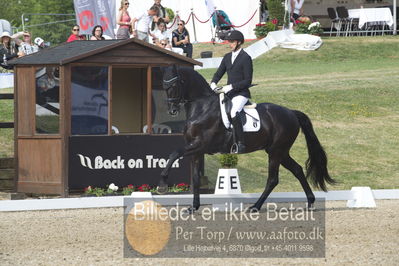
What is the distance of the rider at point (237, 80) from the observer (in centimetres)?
1387

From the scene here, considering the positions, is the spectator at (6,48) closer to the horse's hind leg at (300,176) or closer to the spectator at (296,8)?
the horse's hind leg at (300,176)

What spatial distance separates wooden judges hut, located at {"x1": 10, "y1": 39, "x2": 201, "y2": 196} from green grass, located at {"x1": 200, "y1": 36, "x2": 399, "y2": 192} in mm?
2814

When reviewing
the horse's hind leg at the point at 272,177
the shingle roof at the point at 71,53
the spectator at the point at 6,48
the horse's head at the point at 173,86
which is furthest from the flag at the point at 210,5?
the horse's head at the point at 173,86

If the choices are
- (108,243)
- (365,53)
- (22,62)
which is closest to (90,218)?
(108,243)

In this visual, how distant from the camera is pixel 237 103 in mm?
13906

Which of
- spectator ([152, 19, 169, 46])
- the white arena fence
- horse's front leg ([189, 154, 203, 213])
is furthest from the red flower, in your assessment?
spectator ([152, 19, 169, 46])

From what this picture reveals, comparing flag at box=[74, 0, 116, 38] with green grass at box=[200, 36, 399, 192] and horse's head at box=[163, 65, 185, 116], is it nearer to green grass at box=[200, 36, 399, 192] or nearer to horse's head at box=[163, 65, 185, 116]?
green grass at box=[200, 36, 399, 192]

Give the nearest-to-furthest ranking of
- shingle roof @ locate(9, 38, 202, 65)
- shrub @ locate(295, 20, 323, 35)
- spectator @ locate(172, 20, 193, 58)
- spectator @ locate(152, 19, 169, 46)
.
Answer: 1. shingle roof @ locate(9, 38, 202, 65)
2. spectator @ locate(152, 19, 169, 46)
3. spectator @ locate(172, 20, 193, 58)
4. shrub @ locate(295, 20, 323, 35)

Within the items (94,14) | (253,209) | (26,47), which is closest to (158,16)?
(94,14)

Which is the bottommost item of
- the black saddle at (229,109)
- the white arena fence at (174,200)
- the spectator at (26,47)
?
the white arena fence at (174,200)

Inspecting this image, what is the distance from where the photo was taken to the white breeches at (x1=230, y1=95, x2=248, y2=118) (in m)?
13.8

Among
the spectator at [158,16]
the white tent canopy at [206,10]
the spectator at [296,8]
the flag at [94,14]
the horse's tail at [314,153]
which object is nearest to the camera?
the horse's tail at [314,153]

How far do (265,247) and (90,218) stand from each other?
145 inches

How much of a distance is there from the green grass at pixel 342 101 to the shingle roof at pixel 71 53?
165 inches
